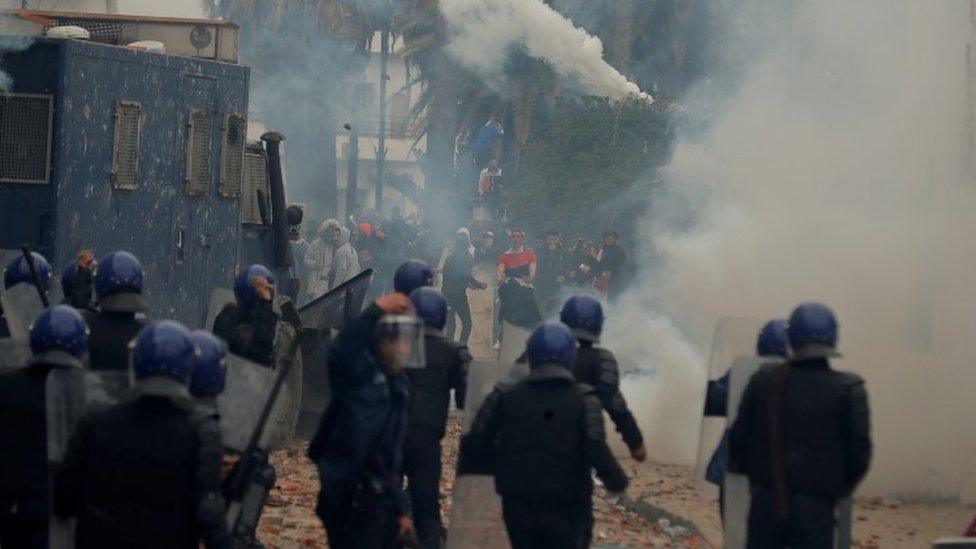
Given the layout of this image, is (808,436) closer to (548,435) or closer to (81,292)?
(548,435)

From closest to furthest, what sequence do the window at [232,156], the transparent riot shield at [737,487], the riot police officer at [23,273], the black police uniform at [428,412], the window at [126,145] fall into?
the transparent riot shield at [737,487]
the black police uniform at [428,412]
the riot police officer at [23,273]
the window at [126,145]
the window at [232,156]

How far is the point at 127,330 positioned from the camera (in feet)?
28.8

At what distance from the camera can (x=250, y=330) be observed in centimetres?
1057

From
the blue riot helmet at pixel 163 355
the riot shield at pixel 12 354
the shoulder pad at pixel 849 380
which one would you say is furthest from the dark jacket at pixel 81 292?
the shoulder pad at pixel 849 380

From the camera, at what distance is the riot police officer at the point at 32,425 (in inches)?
287

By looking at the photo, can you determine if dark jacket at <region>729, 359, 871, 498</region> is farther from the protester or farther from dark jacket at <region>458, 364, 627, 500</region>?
the protester

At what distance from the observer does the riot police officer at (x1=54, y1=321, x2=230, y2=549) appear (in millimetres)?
6363

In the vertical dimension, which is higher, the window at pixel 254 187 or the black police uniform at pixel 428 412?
the window at pixel 254 187

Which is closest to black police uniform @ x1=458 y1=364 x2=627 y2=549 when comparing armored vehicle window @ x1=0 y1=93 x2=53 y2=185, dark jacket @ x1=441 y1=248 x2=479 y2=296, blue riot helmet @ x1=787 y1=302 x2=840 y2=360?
blue riot helmet @ x1=787 y1=302 x2=840 y2=360

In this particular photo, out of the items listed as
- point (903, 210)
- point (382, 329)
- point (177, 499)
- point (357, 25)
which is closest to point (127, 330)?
point (382, 329)

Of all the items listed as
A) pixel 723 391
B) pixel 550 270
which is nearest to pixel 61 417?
pixel 723 391

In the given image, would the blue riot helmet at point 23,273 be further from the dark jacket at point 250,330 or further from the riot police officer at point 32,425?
the riot police officer at point 32,425

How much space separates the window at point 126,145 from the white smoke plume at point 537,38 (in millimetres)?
17082

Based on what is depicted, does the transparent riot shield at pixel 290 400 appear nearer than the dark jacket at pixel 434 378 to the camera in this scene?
No
